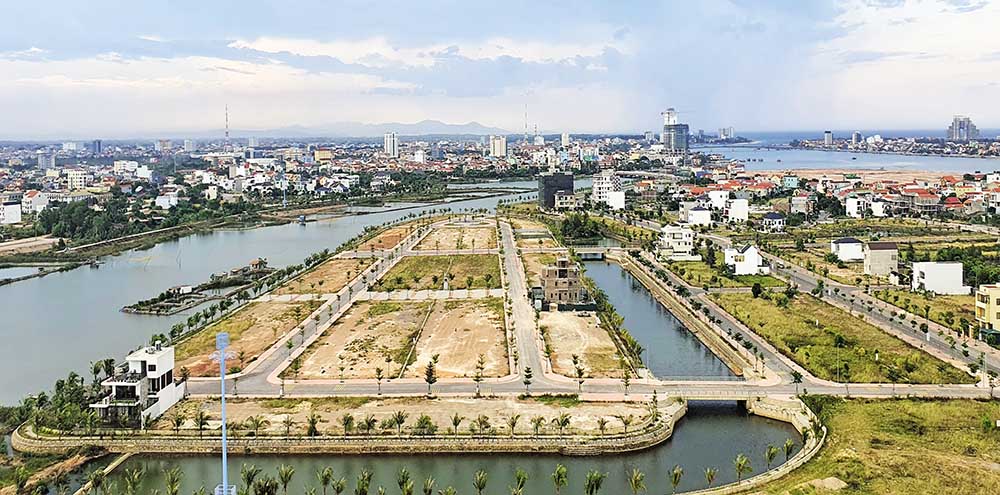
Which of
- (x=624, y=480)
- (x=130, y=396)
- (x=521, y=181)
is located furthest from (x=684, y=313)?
(x=521, y=181)

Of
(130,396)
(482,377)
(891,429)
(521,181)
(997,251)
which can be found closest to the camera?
(891,429)

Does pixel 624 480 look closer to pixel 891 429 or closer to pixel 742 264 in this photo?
pixel 891 429

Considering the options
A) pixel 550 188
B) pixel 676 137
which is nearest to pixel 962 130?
pixel 676 137

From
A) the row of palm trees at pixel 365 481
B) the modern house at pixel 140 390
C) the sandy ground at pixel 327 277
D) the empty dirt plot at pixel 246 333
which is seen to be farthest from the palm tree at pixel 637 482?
the sandy ground at pixel 327 277

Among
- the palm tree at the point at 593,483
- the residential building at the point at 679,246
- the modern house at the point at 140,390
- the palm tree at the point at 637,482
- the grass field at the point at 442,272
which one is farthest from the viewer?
the residential building at the point at 679,246

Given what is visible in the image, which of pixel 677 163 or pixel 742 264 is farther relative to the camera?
pixel 677 163

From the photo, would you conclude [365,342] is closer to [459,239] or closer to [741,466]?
[741,466]

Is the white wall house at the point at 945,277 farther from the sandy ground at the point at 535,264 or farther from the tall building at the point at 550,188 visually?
the tall building at the point at 550,188
